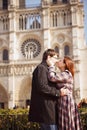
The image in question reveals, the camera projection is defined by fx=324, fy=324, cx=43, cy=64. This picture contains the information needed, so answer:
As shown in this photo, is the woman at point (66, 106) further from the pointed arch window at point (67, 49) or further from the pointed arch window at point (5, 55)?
the pointed arch window at point (5, 55)

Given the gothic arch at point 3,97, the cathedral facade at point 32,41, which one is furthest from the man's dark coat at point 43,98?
the gothic arch at point 3,97

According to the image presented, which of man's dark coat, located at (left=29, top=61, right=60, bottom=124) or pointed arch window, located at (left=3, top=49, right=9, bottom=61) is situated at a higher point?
pointed arch window, located at (left=3, top=49, right=9, bottom=61)

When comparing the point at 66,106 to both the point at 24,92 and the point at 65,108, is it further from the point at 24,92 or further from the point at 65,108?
the point at 24,92

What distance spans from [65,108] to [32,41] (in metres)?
36.1

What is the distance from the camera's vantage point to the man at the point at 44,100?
5551mm

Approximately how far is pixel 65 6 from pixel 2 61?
1052cm

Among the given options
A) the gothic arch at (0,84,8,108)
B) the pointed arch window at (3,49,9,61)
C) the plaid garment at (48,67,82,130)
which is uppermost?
the pointed arch window at (3,49,9,61)

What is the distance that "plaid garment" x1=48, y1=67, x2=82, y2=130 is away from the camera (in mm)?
5633

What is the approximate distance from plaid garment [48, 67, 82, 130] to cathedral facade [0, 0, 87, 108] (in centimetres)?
3216

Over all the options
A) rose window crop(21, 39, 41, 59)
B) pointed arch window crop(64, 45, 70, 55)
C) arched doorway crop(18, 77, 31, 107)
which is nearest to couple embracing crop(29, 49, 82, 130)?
arched doorway crop(18, 77, 31, 107)

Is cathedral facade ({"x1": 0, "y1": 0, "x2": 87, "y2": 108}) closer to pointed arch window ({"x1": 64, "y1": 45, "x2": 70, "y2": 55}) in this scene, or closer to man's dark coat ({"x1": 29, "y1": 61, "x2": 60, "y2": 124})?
pointed arch window ({"x1": 64, "y1": 45, "x2": 70, "y2": 55})

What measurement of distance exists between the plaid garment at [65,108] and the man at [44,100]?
0.09m

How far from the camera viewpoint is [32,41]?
41.6 meters

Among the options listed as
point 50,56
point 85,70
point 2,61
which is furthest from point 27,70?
point 50,56
